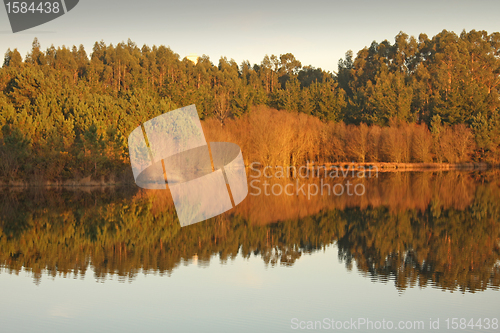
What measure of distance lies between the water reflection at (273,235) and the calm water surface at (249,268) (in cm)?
6

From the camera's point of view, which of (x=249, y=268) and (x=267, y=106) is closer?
(x=249, y=268)

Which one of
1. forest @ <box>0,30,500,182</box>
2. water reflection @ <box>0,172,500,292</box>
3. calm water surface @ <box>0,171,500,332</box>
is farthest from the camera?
forest @ <box>0,30,500,182</box>

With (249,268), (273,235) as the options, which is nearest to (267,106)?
(273,235)

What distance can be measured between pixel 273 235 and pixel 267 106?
49.6 metres

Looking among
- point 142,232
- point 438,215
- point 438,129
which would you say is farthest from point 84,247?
point 438,129

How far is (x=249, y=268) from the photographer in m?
13.2

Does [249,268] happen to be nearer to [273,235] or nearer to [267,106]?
[273,235]

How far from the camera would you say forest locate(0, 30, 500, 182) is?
35.2 m

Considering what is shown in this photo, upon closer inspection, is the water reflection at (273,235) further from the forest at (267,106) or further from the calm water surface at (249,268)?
the forest at (267,106)

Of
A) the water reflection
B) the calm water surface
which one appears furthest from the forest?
the calm water surface

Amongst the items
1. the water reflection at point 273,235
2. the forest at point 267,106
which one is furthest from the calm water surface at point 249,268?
the forest at point 267,106

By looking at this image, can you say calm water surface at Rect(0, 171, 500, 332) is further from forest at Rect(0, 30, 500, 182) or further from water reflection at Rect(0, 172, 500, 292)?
forest at Rect(0, 30, 500, 182)

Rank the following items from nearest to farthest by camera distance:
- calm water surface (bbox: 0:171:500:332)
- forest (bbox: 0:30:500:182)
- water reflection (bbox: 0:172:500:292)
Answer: calm water surface (bbox: 0:171:500:332)
water reflection (bbox: 0:172:500:292)
forest (bbox: 0:30:500:182)

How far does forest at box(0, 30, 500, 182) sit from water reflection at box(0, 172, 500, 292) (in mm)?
8630
